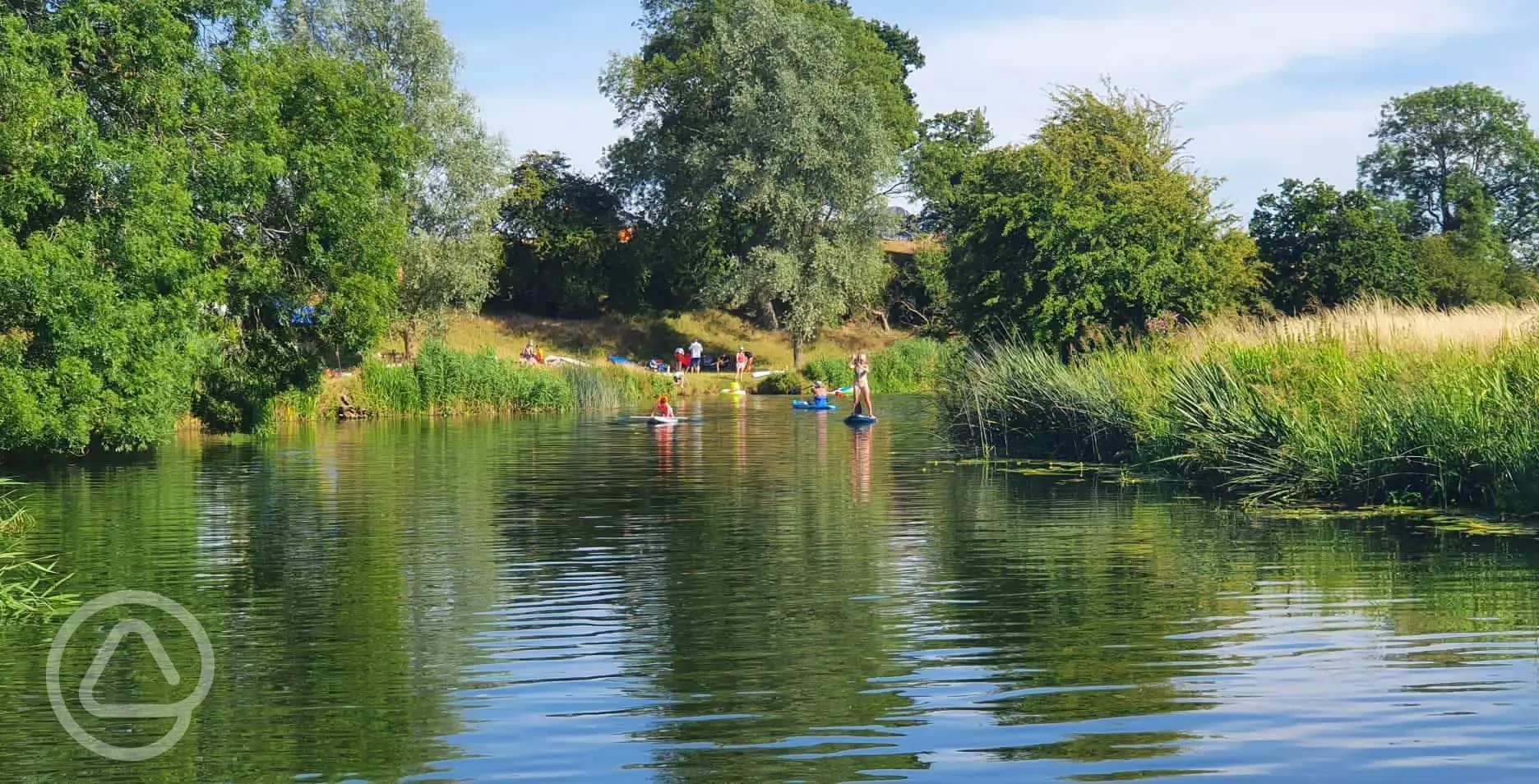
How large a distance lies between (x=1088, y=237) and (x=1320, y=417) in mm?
13148

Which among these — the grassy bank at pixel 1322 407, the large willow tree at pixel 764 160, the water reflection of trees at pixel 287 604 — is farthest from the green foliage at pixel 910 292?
the water reflection of trees at pixel 287 604

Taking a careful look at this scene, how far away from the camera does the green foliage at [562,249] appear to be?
263 ft

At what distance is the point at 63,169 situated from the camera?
2719cm

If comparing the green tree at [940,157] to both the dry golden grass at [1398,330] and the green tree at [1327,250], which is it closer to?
the green tree at [1327,250]

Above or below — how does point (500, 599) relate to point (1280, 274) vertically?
below

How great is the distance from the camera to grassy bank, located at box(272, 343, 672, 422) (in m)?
49.2

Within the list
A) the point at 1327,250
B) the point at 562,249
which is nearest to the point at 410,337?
the point at 562,249

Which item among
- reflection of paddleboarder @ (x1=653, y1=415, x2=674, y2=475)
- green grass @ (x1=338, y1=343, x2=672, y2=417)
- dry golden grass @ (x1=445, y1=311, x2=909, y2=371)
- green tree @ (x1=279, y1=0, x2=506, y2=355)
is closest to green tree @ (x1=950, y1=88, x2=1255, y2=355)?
reflection of paddleboarder @ (x1=653, y1=415, x2=674, y2=475)

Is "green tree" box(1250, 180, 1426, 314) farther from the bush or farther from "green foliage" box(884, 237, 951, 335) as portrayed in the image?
"green foliage" box(884, 237, 951, 335)

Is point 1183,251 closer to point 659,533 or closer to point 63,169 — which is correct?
point 659,533

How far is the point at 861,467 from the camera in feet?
97.4

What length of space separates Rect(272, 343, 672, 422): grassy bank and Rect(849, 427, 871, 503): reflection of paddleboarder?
53.3 ft

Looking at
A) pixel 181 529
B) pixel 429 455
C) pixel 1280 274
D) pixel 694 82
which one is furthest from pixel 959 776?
pixel 694 82

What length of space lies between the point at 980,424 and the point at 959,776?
2276 centimetres
